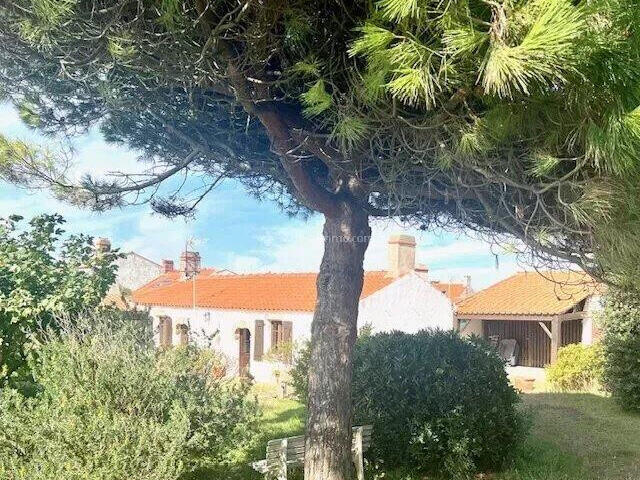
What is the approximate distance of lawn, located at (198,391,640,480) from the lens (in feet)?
21.8

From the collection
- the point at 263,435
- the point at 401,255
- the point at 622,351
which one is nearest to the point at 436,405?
the point at 263,435

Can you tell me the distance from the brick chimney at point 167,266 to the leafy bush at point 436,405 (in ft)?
78.2

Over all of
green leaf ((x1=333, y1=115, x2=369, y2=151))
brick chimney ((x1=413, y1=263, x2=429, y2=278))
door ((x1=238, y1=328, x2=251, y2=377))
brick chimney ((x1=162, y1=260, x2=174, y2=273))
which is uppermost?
green leaf ((x1=333, y1=115, x2=369, y2=151))

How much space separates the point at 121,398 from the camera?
523 cm

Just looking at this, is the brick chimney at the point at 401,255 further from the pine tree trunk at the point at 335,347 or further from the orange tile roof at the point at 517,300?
the pine tree trunk at the point at 335,347

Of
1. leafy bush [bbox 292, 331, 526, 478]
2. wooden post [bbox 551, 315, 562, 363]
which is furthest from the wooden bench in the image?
wooden post [bbox 551, 315, 562, 363]

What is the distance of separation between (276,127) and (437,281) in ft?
63.2

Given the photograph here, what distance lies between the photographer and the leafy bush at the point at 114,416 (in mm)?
4594

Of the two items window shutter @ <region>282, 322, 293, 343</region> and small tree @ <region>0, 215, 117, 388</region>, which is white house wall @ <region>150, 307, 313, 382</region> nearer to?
window shutter @ <region>282, 322, 293, 343</region>

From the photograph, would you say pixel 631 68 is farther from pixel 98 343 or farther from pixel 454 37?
pixel 98 343

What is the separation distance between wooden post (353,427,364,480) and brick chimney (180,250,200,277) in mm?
18175

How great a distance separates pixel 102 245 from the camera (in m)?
7.21

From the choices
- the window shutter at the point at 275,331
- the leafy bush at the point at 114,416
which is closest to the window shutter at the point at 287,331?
the window shutter at the point at 275,331

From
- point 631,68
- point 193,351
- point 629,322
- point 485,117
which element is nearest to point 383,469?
point 193,351
